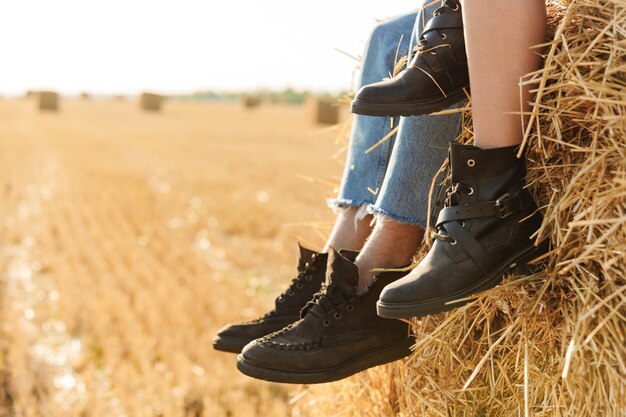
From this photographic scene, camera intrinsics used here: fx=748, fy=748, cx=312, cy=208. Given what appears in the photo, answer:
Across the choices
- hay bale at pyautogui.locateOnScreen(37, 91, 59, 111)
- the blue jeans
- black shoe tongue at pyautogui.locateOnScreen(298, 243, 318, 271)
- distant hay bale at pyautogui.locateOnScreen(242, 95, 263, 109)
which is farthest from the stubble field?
distant hay bale at pyautogui.locateOnScreen(242, 95, 263, 109)

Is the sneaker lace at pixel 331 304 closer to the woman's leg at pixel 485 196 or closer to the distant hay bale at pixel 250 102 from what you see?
the woman's leg at pixel 485 196

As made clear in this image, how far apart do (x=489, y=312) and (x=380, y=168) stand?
49cm

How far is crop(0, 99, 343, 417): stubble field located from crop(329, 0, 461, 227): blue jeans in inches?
17.2

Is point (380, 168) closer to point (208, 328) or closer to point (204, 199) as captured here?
point (208, 328)

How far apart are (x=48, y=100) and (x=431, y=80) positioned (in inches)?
1100

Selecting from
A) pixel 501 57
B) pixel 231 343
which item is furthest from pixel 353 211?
pixel 501 57

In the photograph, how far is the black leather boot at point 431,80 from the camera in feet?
4.98

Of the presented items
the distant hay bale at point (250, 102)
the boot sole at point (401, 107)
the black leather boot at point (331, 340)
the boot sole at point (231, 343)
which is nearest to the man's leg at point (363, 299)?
the black leather boot at point (331, 340)

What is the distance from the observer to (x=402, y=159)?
1673mm

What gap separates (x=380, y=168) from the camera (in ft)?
6.25

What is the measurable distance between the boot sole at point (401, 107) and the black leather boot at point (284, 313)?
510 mm

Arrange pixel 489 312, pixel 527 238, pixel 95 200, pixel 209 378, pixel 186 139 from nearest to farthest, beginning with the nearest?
pixel 527 238
pixel 489 312
pixel 209 378
pixel 95 200
pixel 186 139

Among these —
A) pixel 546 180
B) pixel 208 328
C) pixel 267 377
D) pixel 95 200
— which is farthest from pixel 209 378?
pixel 95 200

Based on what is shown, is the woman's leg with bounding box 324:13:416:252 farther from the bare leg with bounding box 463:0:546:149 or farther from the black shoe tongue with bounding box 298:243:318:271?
the bare leg with bounding box 463:0:546:149
